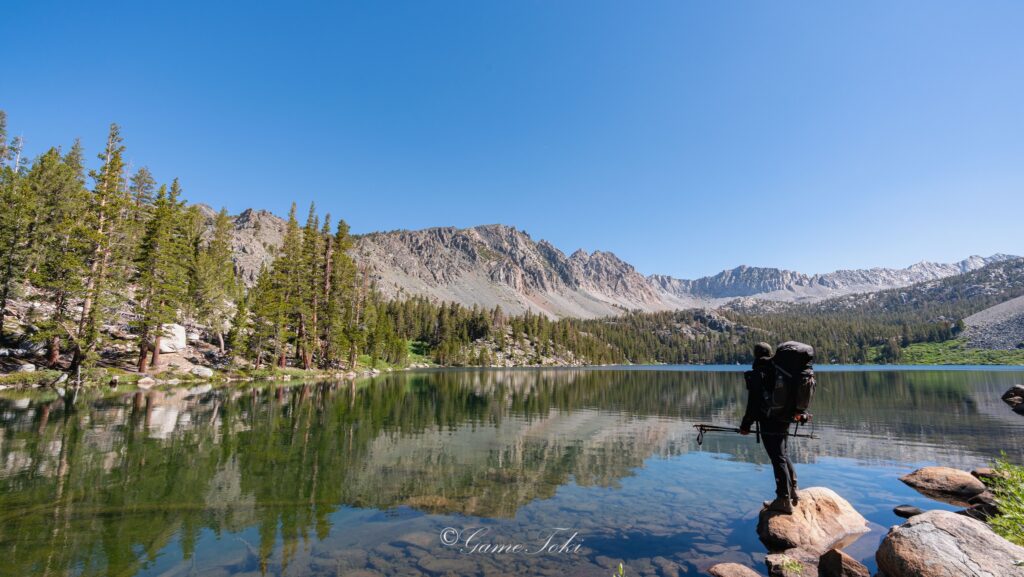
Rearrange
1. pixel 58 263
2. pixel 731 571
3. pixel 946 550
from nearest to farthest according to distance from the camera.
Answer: pixel 946 550, pixel 731 571, pixel 58 263

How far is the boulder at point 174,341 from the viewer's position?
52.8m

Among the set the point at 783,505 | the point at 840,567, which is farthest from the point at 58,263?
the point at 840,567

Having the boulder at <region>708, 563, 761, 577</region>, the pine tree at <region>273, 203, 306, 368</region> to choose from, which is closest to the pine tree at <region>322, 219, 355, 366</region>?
the pine tree at <region>273, 203, 306, 368</region>

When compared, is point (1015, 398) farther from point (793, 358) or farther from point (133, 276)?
point (133, 276)

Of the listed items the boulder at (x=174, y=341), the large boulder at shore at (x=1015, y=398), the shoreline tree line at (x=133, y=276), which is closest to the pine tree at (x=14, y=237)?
the shoreline tree line at (x=133, y=276)

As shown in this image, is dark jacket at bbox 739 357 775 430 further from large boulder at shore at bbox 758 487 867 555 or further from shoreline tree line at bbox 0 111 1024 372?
shoreline tree line at bbox 0 111 1024 372

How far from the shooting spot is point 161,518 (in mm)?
10836

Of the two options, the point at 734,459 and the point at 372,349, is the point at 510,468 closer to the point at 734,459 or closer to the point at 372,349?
the point at 734,459

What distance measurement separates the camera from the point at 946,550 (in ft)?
25.4

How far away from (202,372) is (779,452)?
2256 inches

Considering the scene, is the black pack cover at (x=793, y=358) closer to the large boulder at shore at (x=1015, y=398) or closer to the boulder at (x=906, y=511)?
the boulder at (x=906, y=511)

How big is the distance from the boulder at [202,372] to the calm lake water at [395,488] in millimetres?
20228

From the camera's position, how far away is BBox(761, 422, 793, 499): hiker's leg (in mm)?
11109

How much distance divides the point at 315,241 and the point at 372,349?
38.4 metres
